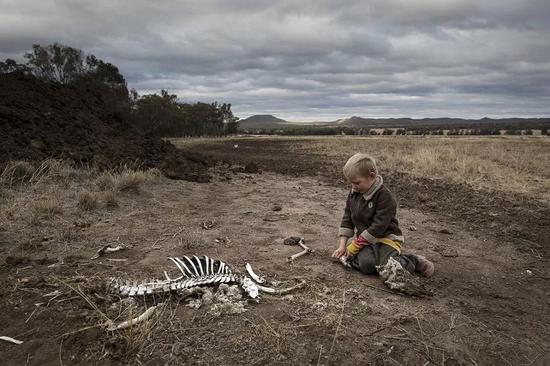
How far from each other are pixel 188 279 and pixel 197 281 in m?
0.10

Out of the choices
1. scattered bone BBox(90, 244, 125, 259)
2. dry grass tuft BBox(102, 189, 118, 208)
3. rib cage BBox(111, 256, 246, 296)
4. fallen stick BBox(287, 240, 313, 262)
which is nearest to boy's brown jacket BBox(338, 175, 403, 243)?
fallen stick BBox(287, 240, 313, 262)

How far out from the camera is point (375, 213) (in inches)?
160

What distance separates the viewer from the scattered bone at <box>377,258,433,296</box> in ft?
11.8

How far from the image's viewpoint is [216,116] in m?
67.6

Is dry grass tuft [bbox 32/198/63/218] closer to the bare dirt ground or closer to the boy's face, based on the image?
the bare dirt ground

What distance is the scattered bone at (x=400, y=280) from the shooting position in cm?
361

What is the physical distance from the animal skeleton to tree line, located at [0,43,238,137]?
10659mm

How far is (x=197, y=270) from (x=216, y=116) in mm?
65396

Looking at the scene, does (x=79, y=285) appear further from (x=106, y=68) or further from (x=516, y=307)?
(x=106, y=68)

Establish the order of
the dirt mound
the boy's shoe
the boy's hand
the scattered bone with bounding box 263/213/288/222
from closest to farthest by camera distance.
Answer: the boy's shoe < the boy's hand < the scattered bone with bounding box 263/213/288/222 < the dirt mound

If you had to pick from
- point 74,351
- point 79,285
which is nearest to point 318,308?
point 74,351

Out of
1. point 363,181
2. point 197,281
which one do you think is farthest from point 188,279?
point 363,181

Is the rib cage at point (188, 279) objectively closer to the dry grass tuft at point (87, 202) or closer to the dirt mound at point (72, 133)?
the dry grass tuft at point (87, 202)

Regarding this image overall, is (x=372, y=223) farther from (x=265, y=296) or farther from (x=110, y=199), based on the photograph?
(x=110, y=199)
